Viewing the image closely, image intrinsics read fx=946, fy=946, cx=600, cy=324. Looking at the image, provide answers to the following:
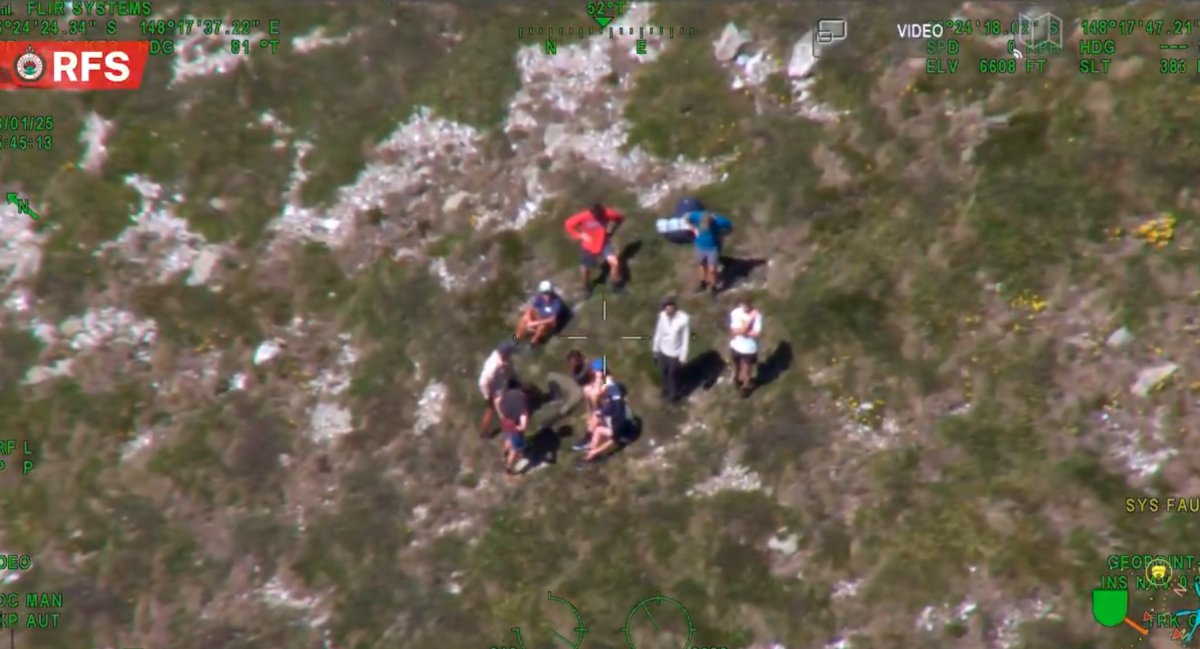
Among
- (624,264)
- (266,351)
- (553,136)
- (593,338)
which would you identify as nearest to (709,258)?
(624,264)

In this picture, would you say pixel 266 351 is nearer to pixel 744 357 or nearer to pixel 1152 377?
pixel 744 357

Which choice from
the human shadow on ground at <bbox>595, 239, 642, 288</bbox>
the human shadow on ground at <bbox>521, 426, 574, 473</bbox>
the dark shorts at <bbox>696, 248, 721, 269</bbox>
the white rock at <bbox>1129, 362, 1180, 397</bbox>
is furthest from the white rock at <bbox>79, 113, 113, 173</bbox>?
the white rock at <bbox>1129, 362, 1180, 397</bbox>

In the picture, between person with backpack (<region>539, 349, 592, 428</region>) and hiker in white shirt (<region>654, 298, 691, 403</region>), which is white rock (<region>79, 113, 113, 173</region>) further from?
hiker in white shirt (<region>654, 298, 691, 403</region>)

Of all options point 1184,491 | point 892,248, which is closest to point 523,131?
point 892,248

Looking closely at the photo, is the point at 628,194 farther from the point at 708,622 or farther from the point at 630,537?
the point at 708,622

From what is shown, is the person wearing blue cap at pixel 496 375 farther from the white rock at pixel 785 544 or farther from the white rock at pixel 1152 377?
the white rock at pixel 1152 377

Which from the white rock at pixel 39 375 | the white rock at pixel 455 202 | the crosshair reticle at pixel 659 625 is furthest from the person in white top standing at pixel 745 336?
the white rock at pixel 39 375
